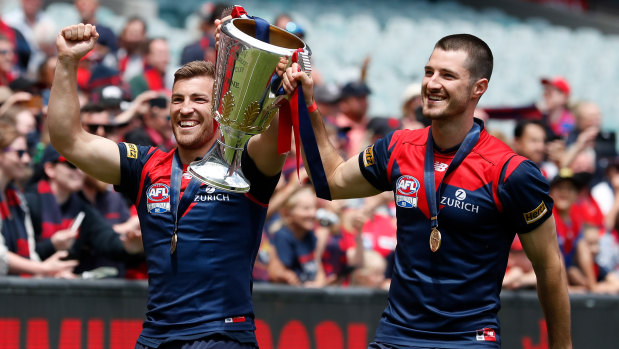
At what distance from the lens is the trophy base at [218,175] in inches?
177

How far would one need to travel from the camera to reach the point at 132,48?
11102 mm

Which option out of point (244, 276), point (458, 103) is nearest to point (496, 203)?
point (458, 103)

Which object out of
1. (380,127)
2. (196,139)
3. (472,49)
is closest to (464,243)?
(472,49)

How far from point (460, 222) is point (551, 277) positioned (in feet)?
1.84

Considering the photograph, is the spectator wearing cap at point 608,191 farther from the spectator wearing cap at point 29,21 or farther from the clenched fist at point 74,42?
the clenched fist at point 74,42

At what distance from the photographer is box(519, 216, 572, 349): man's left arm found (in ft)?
15.0

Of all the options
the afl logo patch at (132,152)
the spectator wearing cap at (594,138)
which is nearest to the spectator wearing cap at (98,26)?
the spectator wearing cap at (594,138)

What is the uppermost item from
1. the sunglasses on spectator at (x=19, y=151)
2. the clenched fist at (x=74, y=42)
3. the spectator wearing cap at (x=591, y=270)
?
the clenched fist at (x=74, y=42)

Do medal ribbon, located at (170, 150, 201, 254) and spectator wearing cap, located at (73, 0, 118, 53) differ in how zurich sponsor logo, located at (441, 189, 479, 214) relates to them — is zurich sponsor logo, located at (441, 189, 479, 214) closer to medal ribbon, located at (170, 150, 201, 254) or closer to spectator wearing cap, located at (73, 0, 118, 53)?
medal ribbon, located at (170, 150, 201, 254)

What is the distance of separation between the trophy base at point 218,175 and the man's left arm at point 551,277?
1.35 meters

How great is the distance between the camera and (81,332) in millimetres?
6445

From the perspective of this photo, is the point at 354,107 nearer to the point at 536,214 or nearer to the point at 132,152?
the point at 132,152

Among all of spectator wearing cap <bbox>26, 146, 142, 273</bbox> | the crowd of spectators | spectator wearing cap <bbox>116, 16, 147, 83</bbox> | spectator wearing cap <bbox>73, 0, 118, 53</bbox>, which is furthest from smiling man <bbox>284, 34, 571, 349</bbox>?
spectator wearing cap <bbox>73, 0, 118, 53</bbox>

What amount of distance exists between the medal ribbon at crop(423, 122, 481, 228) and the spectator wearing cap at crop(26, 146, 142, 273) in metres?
2.83
